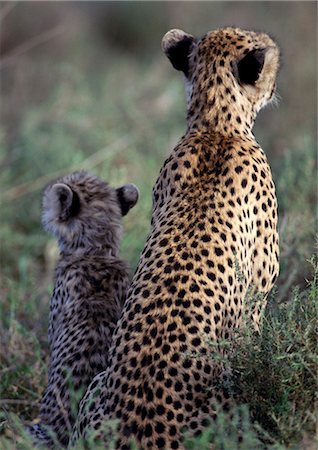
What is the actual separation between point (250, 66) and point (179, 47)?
36 centimetres

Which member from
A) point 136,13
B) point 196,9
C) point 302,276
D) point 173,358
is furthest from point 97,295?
point 136,13

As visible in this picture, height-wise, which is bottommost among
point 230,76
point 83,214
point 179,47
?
point 83,214

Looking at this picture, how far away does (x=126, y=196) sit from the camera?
4867 millimetres

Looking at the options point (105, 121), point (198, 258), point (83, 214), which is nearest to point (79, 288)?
A: point (83, 214)

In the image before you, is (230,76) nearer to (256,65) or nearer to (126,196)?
(256,65)

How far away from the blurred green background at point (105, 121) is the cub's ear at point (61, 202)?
0.53m

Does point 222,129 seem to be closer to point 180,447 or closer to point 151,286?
point 151,286

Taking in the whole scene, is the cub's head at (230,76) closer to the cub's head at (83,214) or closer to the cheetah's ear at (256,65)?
the cheetah's ear at (256,65)

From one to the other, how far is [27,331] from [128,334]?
1476 millimetres

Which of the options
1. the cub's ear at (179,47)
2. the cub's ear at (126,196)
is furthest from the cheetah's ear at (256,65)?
the cub's ear at (126,196)

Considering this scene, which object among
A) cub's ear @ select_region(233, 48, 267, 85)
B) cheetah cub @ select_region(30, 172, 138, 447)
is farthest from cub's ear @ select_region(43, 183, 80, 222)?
cub's ear @ select_region(233, 48, 267, 85)

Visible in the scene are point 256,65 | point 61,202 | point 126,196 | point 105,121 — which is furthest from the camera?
point 105,121

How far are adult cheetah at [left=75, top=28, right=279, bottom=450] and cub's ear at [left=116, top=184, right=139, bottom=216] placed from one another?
2.42 ft

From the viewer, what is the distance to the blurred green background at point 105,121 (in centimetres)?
538
